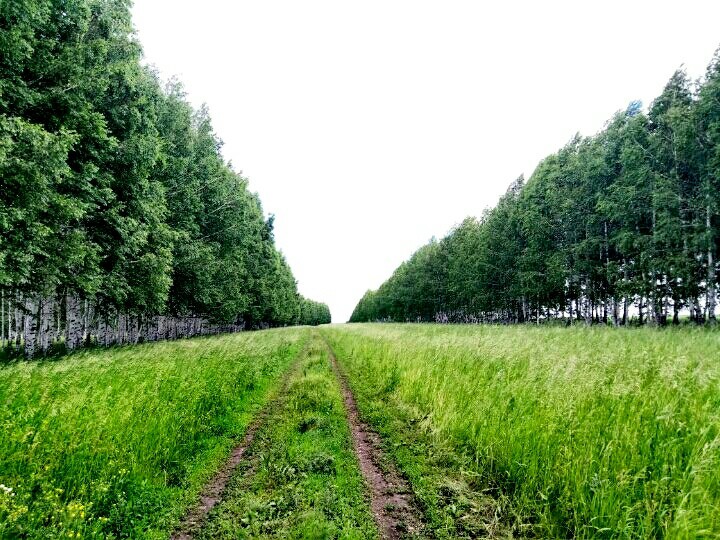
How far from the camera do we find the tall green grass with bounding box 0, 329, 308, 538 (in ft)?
12.0

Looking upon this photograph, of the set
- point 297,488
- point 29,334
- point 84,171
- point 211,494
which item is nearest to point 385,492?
point 297,488

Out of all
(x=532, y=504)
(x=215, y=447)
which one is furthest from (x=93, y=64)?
(x=532, y=504)

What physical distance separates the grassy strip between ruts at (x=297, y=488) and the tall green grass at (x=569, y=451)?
0.93m

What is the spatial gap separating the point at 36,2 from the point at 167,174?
11.5 m

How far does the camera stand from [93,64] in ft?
43.1

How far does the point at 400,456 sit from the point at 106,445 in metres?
4.43

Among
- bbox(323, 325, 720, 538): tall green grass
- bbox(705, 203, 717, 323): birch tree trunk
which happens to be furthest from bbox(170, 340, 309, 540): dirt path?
bbox(705, 203, 717, 323): birch tree trunk

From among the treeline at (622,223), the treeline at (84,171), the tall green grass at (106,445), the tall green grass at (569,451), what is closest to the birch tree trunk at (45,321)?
the treeline at (84,171)

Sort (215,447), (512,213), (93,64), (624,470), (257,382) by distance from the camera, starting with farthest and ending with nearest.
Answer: (512,213) < (93,64) < (257,382) < (215,447) < (624,470)

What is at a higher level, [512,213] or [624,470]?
[512,213]

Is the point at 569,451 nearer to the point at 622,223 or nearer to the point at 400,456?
the point at 400,456

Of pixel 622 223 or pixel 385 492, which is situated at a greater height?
pixel 622 223

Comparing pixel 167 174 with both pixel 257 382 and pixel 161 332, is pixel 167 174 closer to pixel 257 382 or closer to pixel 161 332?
pixel 161 332

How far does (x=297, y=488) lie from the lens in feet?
15.8
